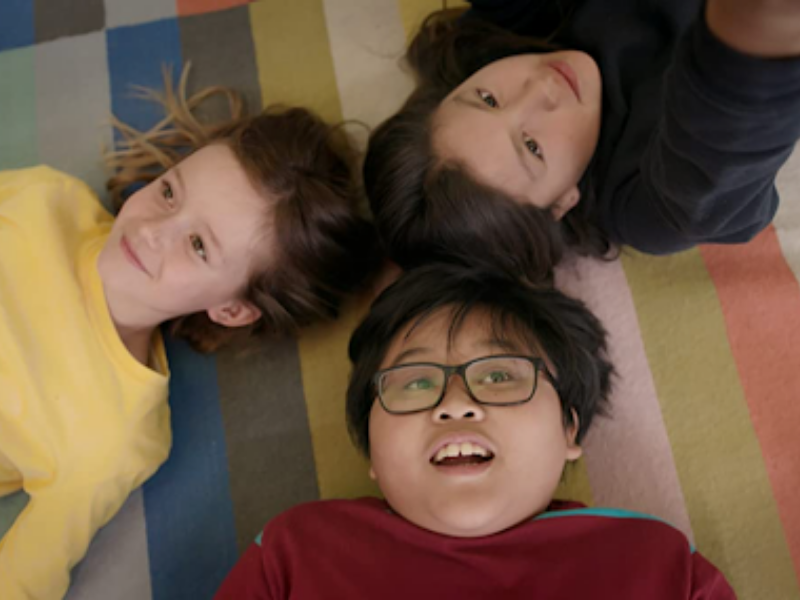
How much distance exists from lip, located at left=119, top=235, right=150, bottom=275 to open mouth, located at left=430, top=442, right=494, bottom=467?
1.77 ft

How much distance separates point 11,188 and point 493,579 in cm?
98

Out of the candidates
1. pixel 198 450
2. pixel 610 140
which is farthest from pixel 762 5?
pixel 198 450

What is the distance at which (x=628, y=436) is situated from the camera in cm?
115

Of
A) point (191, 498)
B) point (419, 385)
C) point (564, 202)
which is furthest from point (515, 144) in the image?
point (191, 498)

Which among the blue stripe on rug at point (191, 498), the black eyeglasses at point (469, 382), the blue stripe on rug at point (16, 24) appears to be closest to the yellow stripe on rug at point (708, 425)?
the black eyeglasses at point (469, 382)

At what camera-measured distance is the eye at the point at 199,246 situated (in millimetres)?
1089

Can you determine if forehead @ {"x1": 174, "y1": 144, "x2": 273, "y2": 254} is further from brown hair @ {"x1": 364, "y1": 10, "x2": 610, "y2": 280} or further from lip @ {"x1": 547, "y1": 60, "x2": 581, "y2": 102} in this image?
lip @ {"x1": 547, "y1": 60, "x2": 581, "y2": 102}

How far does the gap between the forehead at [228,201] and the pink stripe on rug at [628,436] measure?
20.7 inches

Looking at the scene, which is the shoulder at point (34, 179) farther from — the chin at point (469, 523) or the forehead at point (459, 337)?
the chin at point (469, 523)

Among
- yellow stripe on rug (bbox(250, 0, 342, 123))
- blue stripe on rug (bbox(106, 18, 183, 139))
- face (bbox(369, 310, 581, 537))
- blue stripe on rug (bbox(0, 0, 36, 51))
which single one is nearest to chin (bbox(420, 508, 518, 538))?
face (bbox(369, 310, 581, 537))

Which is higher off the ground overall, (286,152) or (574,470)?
(286,152)

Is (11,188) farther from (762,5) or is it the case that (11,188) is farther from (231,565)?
(762,5)

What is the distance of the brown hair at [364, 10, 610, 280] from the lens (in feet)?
3.55

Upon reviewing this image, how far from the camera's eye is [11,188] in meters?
1.21
